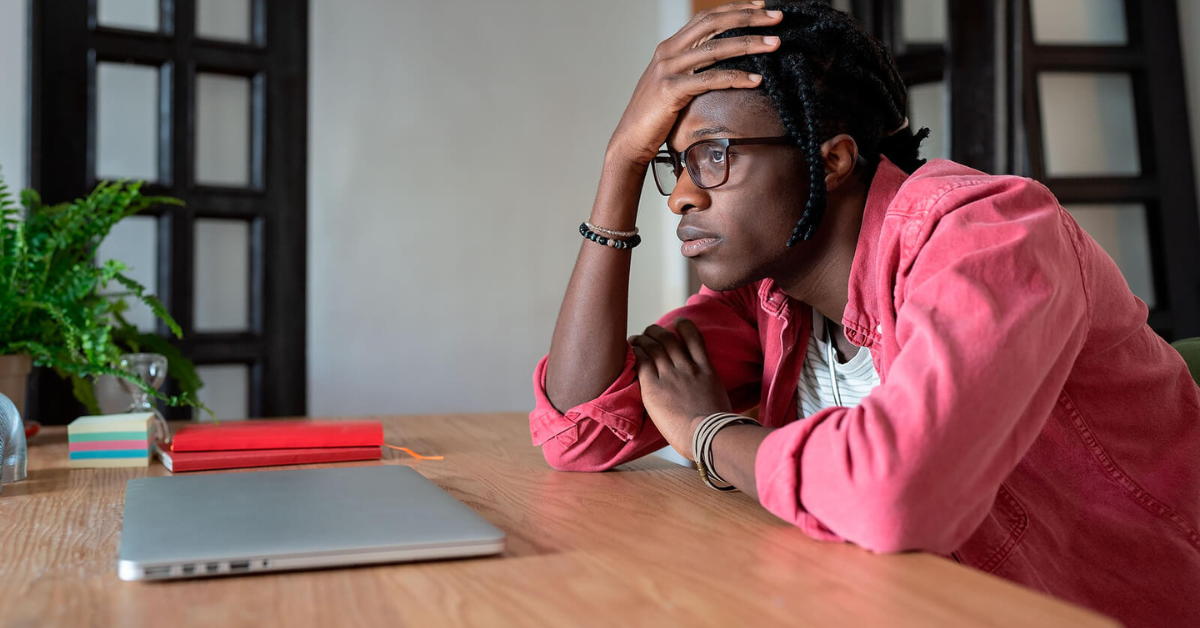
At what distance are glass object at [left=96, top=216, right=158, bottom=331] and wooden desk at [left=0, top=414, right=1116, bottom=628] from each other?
5.79 ft

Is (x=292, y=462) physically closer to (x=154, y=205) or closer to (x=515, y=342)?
(x=154, y=205)

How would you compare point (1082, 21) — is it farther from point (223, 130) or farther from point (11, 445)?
point (11, 445)

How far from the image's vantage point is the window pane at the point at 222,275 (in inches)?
104

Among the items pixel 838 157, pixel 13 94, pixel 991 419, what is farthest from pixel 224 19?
pixel 991 419

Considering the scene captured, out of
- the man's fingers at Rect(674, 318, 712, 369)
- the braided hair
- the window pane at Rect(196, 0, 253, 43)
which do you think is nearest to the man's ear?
the braided hair

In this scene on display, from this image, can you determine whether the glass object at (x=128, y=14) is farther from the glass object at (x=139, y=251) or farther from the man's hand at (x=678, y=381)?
the man's hand at (x=678, y=381)

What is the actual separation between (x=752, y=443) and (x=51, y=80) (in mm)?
2352

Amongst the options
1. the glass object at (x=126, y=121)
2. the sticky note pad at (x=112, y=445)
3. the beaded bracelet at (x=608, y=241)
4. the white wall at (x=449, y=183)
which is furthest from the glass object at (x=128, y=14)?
the beaded bracelet at (x=608, y=241)

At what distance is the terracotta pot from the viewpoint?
1.47m

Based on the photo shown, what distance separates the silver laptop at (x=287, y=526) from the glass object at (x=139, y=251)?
5.88 feet

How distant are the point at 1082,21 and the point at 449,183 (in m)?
1.93

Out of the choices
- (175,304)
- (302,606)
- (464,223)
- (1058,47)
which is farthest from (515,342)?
(302,606)

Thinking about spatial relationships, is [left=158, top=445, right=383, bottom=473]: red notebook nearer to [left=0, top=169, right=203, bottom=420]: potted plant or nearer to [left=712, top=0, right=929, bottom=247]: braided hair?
[left=0, top=169, right=203, bottom=420]: potted plant

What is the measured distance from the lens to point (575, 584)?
633mm
